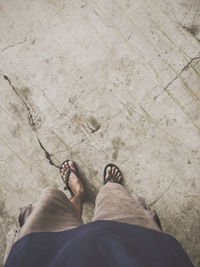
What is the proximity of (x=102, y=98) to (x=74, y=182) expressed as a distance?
874 millimetres

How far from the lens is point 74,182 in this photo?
169 cm

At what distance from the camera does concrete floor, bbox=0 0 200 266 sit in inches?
66.2

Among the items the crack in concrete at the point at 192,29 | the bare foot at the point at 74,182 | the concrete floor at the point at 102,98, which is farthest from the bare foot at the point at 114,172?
the crack in concrete at the point at 192,29

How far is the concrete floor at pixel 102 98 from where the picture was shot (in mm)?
1682

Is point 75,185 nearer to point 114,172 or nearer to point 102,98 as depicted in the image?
point 114,172

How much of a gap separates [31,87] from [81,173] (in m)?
1.02

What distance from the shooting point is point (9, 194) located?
175 cm

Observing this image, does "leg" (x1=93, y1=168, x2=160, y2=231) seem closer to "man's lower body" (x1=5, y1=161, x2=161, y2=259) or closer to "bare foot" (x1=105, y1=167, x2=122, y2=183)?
"man's lower body" (x1=5, y1=161, x2=161, y2=259)

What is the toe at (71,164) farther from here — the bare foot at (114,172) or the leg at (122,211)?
the leg at (122,211)

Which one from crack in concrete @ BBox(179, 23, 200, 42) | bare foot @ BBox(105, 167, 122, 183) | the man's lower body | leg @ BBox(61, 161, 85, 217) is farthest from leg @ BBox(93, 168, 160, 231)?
crack in concrete @ BBox(179, 23, 200, 42)

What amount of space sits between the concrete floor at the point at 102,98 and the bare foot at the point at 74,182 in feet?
0.29

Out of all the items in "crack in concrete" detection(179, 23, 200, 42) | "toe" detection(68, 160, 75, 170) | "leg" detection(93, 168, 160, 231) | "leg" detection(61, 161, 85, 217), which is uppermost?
"crack in concrete" detection(179, 23, 200, 42)

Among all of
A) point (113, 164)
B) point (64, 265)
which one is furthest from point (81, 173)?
point (64, 265)

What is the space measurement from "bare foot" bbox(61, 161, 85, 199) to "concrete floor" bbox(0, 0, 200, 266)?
88 millimetres
